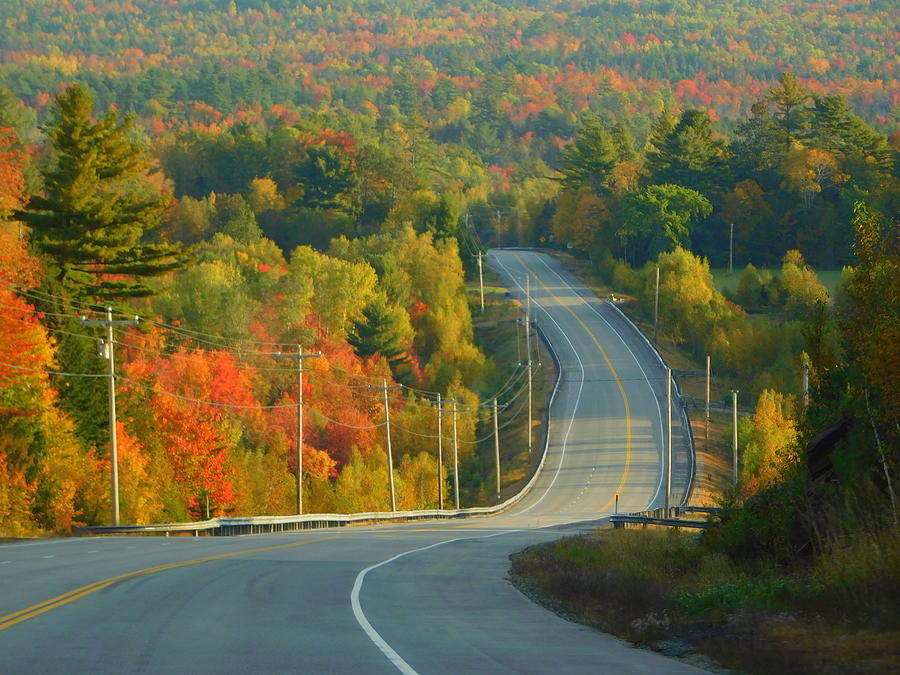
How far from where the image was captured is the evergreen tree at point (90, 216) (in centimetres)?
6284

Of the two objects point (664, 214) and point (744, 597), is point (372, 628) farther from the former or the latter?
point (664, 214)

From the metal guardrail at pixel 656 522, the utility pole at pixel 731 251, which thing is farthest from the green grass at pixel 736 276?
the metal guardrail at pixel 656 522

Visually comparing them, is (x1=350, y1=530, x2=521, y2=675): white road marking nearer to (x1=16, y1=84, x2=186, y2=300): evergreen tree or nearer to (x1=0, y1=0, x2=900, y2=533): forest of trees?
(x1=0, y1=0, x2=900, y2=533): forest of trees

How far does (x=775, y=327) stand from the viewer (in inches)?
4454

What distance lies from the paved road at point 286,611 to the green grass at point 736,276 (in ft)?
318

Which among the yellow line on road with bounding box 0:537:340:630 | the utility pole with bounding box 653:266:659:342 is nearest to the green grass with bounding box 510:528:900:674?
the yellow line on road with bounding box 0:537:340:630

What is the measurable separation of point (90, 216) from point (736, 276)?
90468 mm

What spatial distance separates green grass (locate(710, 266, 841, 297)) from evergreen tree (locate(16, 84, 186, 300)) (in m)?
78.8

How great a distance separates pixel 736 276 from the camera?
138500 millimetres

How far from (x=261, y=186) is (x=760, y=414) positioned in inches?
3362

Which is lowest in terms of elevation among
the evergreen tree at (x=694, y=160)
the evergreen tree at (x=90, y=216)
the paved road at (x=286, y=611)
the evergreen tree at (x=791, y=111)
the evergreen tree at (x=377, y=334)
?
the paved road at (x=286, y=611)

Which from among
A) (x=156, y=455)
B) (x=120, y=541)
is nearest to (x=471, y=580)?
(x=120, y=541)

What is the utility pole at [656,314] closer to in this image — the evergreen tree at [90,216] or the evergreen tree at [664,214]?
the evergreen tree at [664,214]

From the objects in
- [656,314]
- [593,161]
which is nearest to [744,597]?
[656,314]
